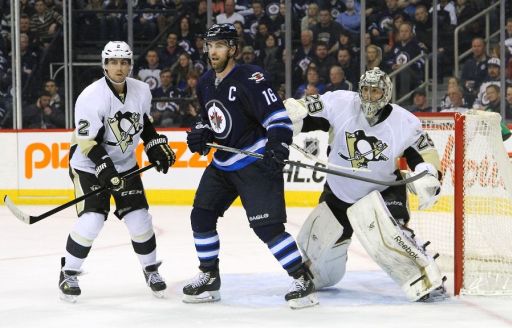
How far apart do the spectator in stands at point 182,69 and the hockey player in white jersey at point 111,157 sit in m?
4.66

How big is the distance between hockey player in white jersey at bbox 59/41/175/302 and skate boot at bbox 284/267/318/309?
60 cm

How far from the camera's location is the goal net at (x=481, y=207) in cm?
426

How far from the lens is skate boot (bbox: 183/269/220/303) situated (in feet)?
13.5

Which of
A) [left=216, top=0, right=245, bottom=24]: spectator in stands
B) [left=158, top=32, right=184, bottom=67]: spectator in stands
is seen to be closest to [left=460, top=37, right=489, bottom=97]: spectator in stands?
[left=216, top=0, right=245, bottom=24]: spectator in stands

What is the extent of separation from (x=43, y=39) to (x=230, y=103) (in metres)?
5.92

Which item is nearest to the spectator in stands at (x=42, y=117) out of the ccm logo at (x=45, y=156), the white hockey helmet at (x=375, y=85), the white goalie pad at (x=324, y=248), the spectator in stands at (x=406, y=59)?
the ccm logo at (x=45, y=156)

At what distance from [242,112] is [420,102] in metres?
4.63

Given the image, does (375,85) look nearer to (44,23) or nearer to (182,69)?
(182,69)

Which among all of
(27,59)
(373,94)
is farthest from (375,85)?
(27,59)

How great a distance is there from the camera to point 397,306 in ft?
13.2

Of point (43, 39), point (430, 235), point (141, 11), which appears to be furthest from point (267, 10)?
point (430, 235)

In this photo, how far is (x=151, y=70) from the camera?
9258 millimetres

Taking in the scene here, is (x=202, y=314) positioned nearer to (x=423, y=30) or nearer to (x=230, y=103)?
(x=230, y=103)

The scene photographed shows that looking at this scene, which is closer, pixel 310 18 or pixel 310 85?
pixel 310 85
